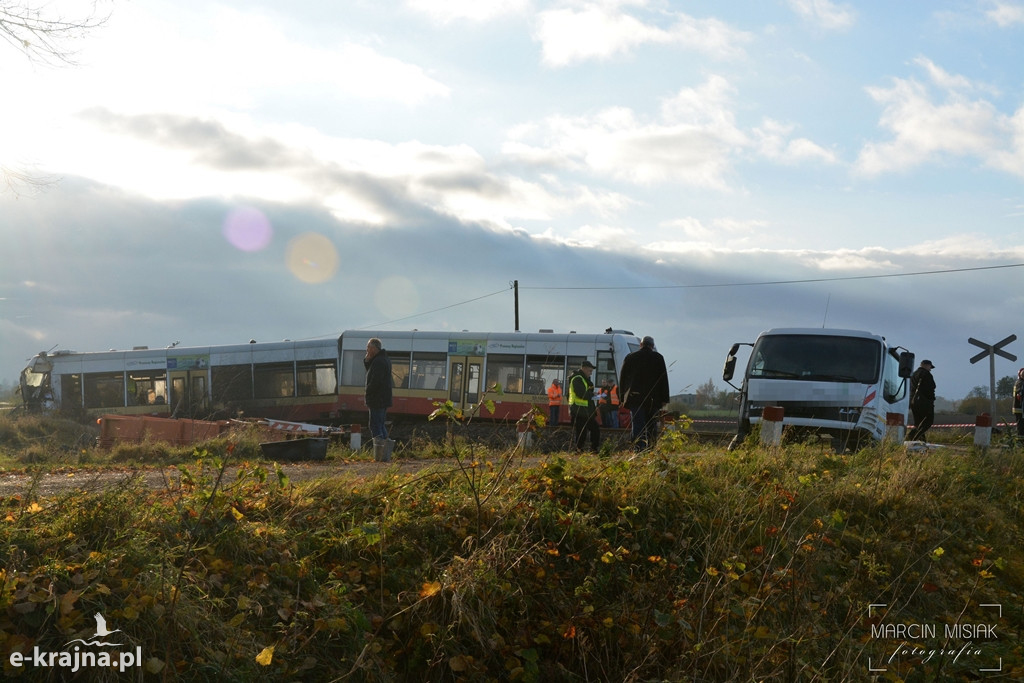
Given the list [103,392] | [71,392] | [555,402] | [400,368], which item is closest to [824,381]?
[555,402]

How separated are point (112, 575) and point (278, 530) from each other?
47.3 inches

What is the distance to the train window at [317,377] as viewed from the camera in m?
29.9

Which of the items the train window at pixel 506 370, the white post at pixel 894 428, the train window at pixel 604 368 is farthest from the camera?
the train window at pixel 506 370

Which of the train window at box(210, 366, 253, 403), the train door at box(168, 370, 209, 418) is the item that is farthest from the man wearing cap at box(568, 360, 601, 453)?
the train door at box(168, 370, 209, 418)

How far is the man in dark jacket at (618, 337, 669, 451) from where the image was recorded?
11.7 meters

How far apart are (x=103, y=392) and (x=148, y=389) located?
5.01ft

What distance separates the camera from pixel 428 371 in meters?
A: 28.5

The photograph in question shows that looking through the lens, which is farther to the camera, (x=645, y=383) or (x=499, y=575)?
(x=645, y=383)

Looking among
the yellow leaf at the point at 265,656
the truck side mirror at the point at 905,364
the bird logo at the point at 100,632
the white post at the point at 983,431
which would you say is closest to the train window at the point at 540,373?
the truck side mirror at the point at 905,364

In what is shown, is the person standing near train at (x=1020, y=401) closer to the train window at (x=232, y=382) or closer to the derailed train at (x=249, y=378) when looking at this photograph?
the derailed train at (x=249, y=378)

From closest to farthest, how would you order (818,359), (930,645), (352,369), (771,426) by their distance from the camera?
(930,645) → (771,426) → (818,359) → (352,369)

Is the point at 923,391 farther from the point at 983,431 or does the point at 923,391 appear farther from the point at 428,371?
the point at 428,371

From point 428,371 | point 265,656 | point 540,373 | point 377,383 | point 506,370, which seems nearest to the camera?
point 265,656

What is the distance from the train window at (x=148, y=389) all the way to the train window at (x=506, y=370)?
1124 centimetres
